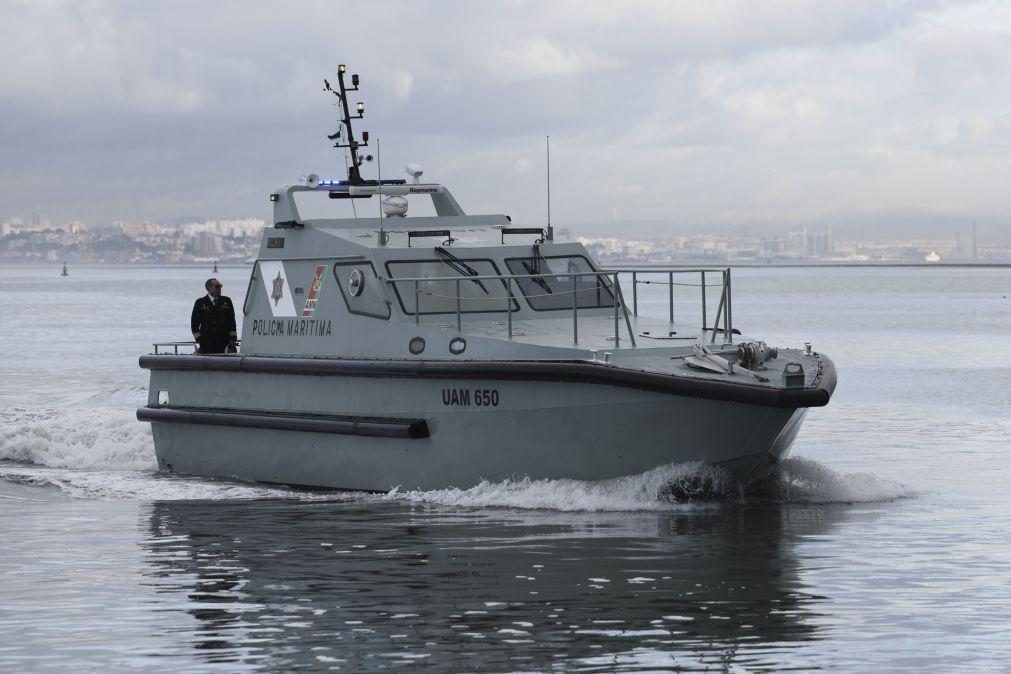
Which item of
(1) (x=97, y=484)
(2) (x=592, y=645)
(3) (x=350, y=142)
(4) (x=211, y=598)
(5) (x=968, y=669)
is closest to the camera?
(5) (x=968, y=669)

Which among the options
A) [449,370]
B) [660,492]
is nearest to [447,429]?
[449,370]

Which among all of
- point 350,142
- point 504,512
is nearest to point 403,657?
point 504,512

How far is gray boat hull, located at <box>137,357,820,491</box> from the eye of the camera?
1097 cm

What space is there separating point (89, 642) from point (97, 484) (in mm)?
6465

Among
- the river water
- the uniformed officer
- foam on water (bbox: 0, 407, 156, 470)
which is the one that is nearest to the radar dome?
the uniformed officer

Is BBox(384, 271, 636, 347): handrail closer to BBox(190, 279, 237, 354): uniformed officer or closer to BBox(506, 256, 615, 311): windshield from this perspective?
BBox(506, 256, 615, 311): windshield

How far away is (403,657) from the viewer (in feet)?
24.2

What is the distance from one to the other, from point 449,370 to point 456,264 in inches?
→ 57.5

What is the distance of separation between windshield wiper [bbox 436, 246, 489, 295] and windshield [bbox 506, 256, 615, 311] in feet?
1.15

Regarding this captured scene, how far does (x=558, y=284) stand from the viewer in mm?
12961

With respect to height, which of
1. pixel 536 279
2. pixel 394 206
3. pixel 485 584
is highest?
pixel 394 206

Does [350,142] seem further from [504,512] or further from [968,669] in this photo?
[968,669]

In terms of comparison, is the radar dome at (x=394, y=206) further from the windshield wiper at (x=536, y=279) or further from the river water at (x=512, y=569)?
the river water at (x=512, y=569)

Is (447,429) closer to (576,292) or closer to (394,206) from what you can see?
(576,292)
